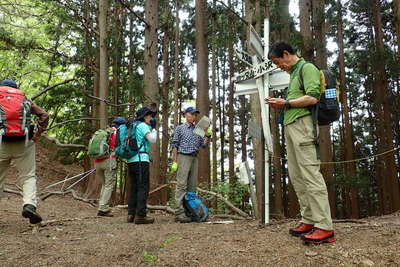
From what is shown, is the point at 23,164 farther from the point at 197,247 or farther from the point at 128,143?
the point at 197,247

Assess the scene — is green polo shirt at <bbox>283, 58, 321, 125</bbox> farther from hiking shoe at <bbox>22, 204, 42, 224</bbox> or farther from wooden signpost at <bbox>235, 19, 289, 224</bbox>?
hiking shoe at <bbox>22, 204, 42, 224</bbox>

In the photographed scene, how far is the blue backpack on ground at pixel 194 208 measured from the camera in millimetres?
6152

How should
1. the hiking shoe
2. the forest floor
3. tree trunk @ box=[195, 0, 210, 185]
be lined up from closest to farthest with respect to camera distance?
the forest floor → the hiking shoe → tree trunk @ box=[195, 0, 210, 185]

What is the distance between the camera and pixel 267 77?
4738mm

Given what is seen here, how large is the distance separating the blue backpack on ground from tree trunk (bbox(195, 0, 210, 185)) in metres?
7.04

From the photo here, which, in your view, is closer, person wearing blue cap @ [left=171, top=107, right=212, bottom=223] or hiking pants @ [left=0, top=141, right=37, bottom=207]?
hiking pants @ [left=0, top=141, right=37, bottom=207]

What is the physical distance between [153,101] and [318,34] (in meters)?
8.05

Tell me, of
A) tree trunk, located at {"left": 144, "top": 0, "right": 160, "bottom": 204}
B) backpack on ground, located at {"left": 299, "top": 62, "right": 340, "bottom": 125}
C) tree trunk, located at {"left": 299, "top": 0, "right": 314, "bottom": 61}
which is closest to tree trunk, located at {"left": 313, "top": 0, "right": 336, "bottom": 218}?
tree trunk, located at {"left": 299, "top": 0, "right": 314, "bottom": 61}

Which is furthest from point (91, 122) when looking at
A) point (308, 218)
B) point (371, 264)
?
point (371, 264)

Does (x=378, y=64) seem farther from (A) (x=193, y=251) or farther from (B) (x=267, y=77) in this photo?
(A) (x=193, y=251)

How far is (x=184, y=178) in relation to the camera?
6328 millimetres

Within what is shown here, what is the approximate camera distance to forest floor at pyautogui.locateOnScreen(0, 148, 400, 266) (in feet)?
10.4

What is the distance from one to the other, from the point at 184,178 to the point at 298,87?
318 cm

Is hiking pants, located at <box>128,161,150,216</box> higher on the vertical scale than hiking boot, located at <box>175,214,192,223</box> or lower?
higher
